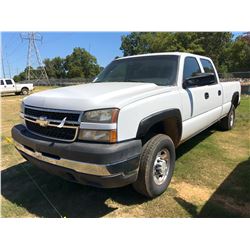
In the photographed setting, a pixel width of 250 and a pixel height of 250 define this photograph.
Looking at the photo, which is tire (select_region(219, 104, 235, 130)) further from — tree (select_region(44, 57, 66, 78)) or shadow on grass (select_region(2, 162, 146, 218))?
tree (select_region(44, 57, 66, 78))

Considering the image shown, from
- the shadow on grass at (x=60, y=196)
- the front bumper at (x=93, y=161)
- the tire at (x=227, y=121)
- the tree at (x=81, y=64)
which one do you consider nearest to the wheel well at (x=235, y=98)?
Answer: the tire at (x=227, y=121)

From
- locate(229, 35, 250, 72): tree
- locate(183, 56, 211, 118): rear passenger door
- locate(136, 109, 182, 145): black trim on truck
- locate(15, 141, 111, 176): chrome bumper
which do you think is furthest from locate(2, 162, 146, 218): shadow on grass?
locate(229, 35, 250, 72): tree

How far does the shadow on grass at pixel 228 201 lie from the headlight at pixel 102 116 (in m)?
1.46

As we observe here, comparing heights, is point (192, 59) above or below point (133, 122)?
above

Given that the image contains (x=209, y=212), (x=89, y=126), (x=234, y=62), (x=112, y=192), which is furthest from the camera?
(x=234, y=62)

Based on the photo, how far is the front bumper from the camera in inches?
106

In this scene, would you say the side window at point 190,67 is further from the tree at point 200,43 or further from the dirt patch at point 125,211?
the tree at point 200,43

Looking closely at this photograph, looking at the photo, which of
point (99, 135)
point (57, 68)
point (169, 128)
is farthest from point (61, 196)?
point (57, 68)

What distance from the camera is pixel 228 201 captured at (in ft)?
11.3

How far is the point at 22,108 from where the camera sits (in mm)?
3791

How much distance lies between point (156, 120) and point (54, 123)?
1.16m

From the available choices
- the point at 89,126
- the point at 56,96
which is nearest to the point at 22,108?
the point at 56,96

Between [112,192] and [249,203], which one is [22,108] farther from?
[249,203]

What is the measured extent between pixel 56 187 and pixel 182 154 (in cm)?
241
